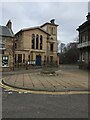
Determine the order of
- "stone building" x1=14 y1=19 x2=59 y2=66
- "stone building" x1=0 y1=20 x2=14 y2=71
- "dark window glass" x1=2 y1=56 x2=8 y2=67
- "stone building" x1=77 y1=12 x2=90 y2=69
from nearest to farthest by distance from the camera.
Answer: "stone building" x1=0 y1=20 x2=14 y2=71 → "dark window glass" x1=2 y1=56 x2=8 y2=67 → "stone building" x1=77 y1=12 x2=90 y2=69 → "stone building" x1=14 y1=19 x2=59 y2=66

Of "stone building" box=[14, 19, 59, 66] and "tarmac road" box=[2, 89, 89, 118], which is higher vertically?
"stone building" box=[14, 19, 59, 66]

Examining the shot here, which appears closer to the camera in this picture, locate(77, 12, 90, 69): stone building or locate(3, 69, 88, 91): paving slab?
locate(3, 69, 88, 91): paving slab

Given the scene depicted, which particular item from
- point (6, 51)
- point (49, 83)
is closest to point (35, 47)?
point (6, 51)

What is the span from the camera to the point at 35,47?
4066 cm

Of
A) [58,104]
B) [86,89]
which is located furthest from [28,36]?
[58,104]

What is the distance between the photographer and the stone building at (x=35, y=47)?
123 feet

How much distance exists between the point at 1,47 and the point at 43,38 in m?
15.9

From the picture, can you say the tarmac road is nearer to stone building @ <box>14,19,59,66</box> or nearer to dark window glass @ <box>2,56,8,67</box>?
dark window glass @ <box>2,56,8,67</box>

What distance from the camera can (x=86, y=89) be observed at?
427 inches

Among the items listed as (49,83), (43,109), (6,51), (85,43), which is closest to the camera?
(43,109)

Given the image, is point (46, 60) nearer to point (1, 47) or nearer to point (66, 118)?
point (1, 47)

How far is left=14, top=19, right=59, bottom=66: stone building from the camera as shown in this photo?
37419 mm

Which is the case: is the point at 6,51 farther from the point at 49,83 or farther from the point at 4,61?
the point at 49,83

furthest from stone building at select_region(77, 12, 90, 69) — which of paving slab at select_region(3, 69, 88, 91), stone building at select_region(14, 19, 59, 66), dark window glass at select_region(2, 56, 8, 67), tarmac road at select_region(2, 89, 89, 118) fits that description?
tarmac road at select_region(2, 89, 89, 118)
